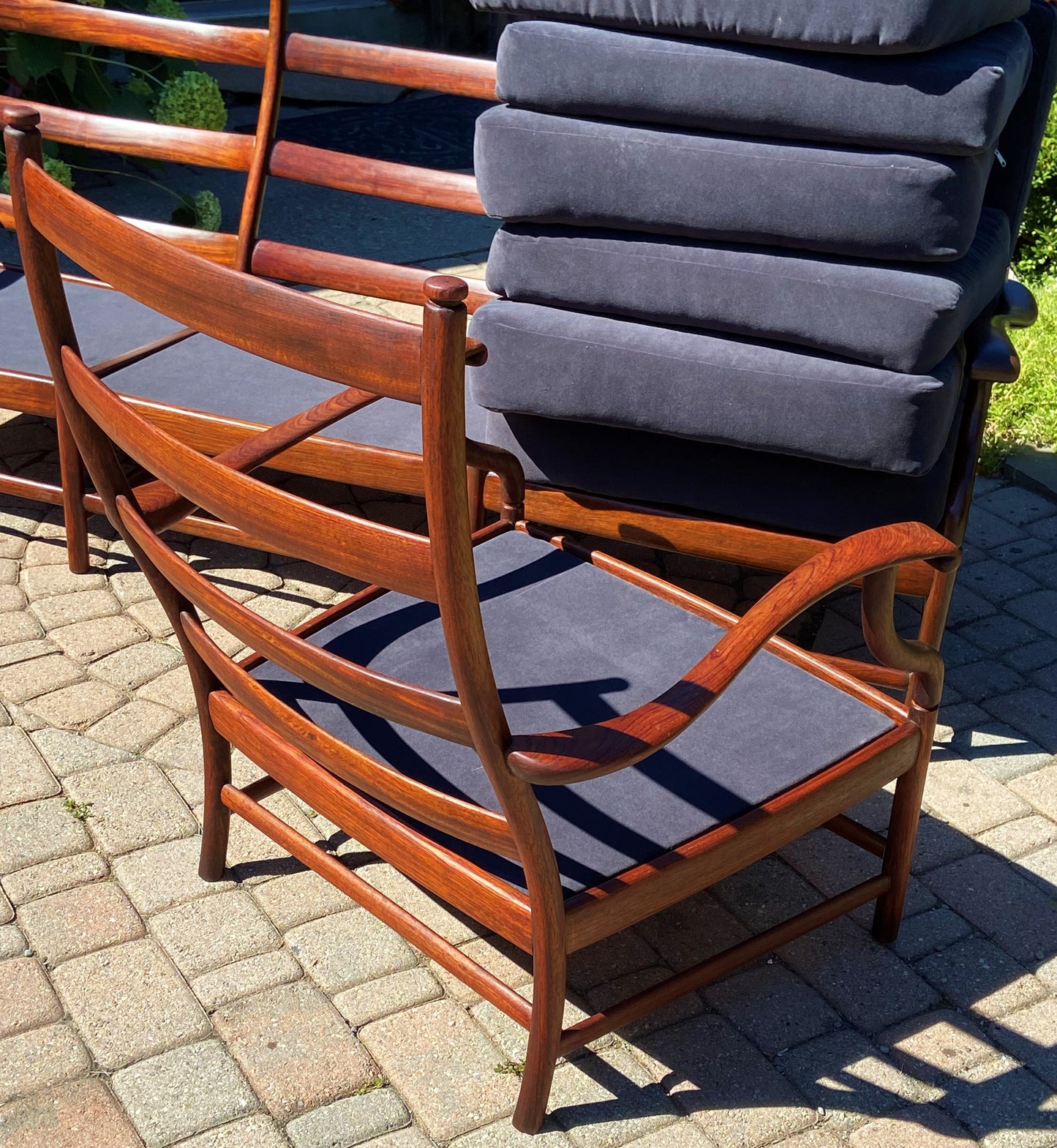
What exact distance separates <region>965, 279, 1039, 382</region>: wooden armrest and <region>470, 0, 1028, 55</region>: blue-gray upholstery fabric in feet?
1.85

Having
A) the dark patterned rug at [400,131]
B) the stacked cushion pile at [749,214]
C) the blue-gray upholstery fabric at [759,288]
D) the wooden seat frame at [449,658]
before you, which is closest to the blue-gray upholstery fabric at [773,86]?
the stacked cushion pile at [749,214]

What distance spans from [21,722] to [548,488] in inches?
46.0

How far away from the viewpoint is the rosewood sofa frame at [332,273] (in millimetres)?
2596

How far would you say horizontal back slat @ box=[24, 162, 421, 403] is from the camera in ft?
4.17

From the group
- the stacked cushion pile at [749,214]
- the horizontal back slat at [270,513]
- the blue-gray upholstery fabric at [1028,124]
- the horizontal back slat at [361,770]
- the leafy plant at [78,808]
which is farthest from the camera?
the blue-gray upholstery fabric at [1028,124]

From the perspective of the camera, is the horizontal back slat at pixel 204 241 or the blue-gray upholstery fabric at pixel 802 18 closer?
the blue-gray upholstery fabric at pixel 802 18

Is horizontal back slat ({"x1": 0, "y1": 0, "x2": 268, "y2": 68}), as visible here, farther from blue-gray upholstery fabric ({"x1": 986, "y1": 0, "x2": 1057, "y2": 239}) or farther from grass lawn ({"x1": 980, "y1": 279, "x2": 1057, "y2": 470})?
grass lawn ({"x1": 980, "y1": 279, "x2": 1057, "y2": 470})

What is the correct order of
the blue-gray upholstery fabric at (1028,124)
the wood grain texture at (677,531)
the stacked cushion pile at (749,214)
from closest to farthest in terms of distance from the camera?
the stacked cushion pile at (749,214) < the wood grain texture at (677,531) < the blue-gray upholstery fabric at (1028,124)

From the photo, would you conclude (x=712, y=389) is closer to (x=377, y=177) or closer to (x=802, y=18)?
(x=802, y=18)

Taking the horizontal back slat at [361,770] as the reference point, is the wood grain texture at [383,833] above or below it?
below

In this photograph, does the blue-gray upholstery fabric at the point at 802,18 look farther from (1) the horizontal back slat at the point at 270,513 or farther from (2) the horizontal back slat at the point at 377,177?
(1) the horizontal back slat at the point at 270,513

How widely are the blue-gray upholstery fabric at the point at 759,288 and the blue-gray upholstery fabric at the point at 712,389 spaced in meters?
0.04

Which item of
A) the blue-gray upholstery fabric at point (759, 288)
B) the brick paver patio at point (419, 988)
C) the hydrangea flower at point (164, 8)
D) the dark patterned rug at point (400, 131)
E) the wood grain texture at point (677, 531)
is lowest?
the brick paver patio at point (419, 988)

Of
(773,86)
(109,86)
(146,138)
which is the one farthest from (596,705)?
(109,86)
